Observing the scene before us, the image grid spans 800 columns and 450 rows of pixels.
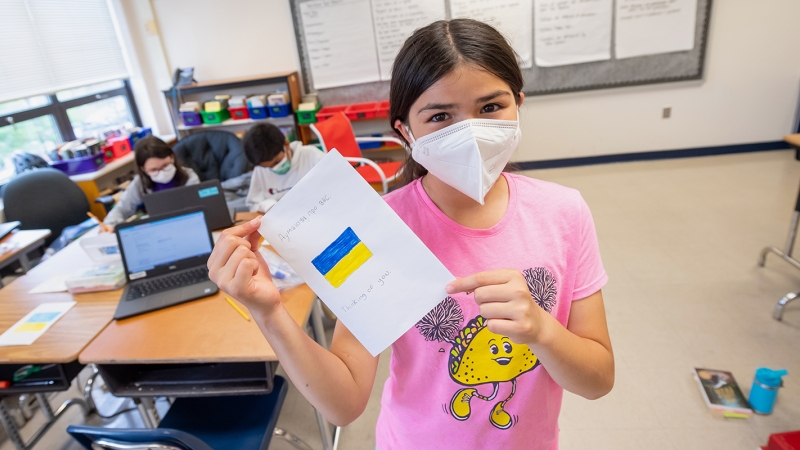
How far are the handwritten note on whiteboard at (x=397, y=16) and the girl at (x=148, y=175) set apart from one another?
2.22 m

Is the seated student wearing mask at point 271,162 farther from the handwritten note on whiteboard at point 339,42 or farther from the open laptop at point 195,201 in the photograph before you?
the handwritten note on whiteboard at point 339,42

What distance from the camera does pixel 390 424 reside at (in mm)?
855

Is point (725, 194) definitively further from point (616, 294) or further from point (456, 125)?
point (456, 125)

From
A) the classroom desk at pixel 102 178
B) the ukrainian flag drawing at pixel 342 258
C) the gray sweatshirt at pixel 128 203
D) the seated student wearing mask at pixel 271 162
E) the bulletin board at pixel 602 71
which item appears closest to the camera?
the ukrainian flag drawing at pixel 342 258

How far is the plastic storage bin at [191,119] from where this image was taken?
4.22 m

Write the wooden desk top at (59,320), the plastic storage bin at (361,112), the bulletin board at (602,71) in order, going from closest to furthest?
the wooden desk top at (59,320)
the bulletin board at (602,71)
the plastic storage bin at (361,112)

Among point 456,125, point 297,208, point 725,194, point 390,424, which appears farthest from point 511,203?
point 725,194

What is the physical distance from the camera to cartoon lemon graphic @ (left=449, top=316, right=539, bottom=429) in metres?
0.74

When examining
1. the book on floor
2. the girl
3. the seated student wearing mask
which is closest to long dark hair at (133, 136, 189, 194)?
the girl

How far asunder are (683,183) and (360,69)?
10.3 feet

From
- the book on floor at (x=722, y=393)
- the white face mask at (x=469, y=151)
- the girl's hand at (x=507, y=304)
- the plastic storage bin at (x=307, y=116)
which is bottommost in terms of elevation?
the book on floor at (x=722, y=393)

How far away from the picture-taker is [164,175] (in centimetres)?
263

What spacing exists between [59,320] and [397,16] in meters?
3.59

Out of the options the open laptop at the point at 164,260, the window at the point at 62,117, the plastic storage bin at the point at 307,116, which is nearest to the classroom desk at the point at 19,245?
the window at the point at 62,117
